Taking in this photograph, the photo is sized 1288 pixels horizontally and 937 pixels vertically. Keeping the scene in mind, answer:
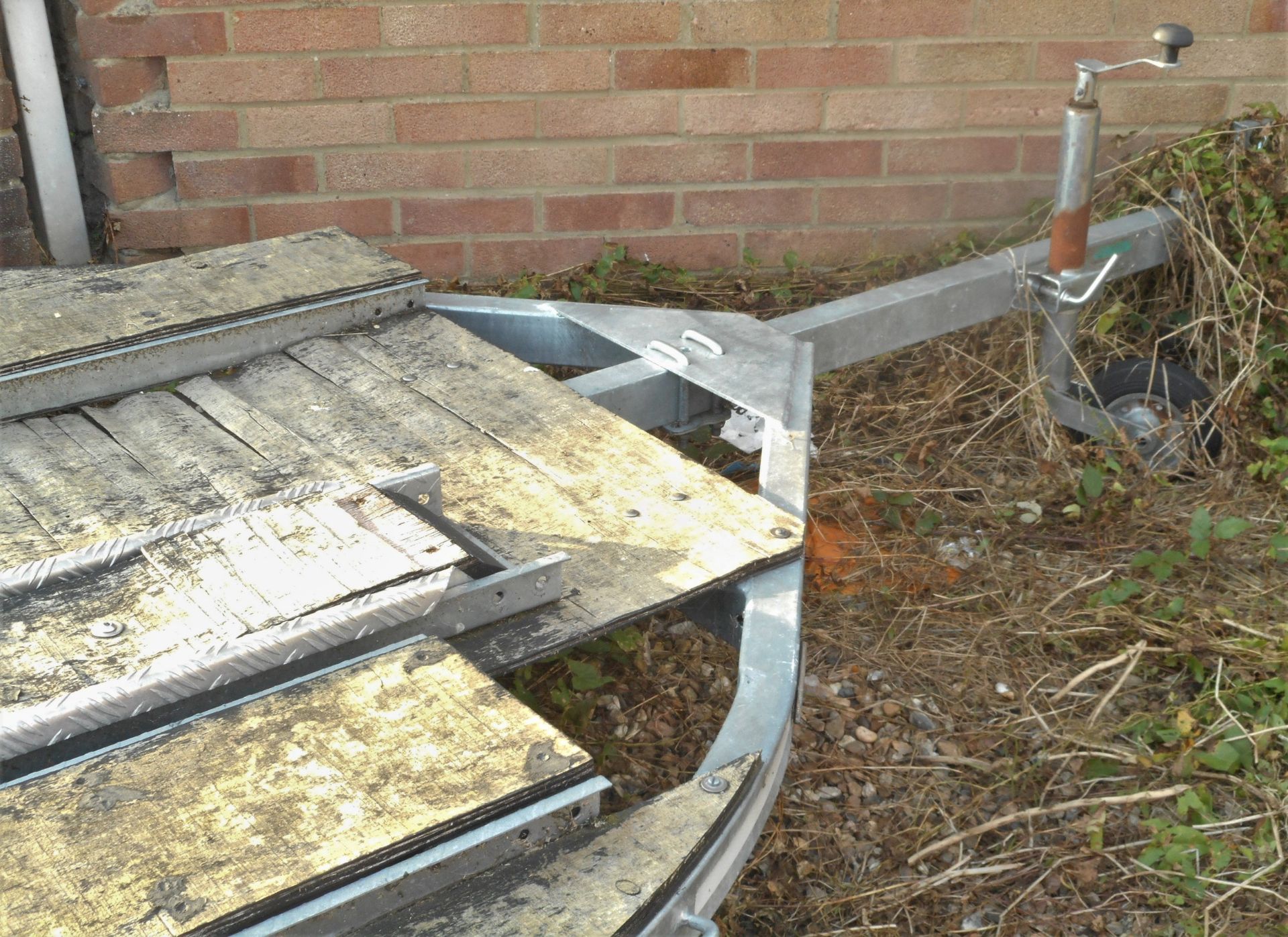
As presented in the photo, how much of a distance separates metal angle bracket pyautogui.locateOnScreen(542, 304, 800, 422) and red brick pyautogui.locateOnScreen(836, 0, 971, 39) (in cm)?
140

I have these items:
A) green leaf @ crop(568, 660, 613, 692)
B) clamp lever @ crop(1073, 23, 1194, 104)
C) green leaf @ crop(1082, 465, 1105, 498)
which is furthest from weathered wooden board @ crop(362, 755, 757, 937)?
clamp lever @ crop(1073, 23, 1194, 104)

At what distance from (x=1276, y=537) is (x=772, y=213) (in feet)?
5.62

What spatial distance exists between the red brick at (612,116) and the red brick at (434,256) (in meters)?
0.42

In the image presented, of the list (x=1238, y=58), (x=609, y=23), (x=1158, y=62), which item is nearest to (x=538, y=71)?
(x=609, y=23)

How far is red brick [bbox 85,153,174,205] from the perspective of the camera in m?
3.64

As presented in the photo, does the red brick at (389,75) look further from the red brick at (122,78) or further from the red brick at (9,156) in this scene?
the red brick at (9,156)

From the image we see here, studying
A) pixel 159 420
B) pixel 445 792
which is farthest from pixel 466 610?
pixel 159 420

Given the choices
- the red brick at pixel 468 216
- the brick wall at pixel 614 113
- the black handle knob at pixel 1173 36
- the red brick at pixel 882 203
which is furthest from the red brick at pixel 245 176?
the black handle knob at pixel 1173 36

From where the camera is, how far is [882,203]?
4008 mm

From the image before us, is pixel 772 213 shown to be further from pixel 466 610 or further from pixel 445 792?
pixel 445 792

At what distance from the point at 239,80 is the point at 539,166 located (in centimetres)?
82

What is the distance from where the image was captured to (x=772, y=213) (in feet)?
13.1

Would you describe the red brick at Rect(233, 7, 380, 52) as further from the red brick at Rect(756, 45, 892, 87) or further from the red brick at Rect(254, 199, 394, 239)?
the red brick at Rect(756, 45, 892, 87)

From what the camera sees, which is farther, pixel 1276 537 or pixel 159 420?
pixel 1276 537
